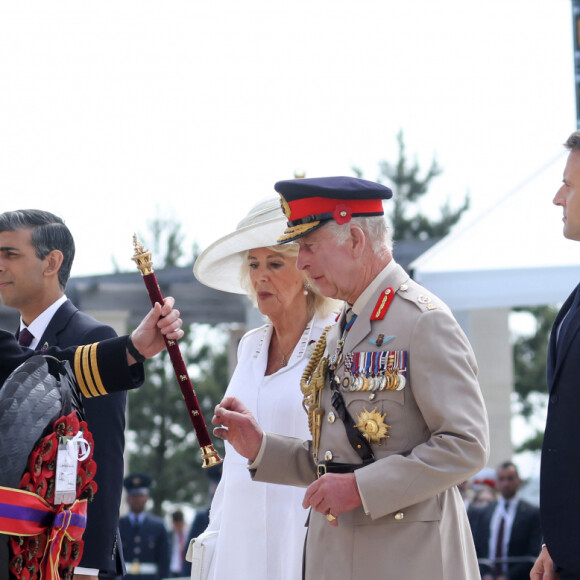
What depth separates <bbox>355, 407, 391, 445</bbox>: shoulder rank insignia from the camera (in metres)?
3.29

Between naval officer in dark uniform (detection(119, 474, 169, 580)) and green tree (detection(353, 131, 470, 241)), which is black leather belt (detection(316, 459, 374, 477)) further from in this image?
green tree (detection(353, 131, 470, 241))

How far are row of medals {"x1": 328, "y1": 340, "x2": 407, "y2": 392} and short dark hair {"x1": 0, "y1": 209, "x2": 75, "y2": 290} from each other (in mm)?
1672

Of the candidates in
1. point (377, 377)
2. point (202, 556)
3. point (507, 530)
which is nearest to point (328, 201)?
point (377, 377)

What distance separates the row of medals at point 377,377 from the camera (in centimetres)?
330

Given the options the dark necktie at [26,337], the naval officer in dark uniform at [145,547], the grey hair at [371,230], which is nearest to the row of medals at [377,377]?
the grey hair at [371,230]

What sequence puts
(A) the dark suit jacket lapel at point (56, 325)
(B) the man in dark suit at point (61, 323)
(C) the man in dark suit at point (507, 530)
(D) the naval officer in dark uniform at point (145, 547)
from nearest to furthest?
(B) the man in dark suit at point (61, 323) < (A) the dark suit jacket lapel at point (56, 325) < (C) the man in dark suit at point (507, 530) < (D) the naval officer in dark uniform at point (145, 547)

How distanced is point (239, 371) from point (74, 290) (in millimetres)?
9696

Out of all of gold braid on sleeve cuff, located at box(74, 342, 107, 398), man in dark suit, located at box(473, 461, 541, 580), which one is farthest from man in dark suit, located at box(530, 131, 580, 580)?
man in dark suit, located at box(473, 461, 541, 580)

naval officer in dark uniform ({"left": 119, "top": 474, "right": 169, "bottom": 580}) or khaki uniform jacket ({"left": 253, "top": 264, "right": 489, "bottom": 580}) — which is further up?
khaki uniform jacket ({"left": 253, "top": 264, "right": 489, "bottom": 580})

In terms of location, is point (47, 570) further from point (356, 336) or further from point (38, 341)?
point (38, 341)

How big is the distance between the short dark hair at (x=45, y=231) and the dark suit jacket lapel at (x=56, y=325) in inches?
6.1

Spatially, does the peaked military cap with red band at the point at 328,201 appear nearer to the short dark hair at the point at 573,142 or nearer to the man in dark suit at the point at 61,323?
the short dark hair at the point at 573,142

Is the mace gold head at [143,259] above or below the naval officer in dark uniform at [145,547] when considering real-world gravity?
above

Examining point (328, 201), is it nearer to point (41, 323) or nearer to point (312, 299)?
point (312, 299)
